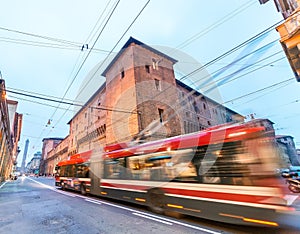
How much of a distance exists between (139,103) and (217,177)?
14.2 metres

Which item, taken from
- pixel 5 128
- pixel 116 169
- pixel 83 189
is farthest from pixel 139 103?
pixel 5 128

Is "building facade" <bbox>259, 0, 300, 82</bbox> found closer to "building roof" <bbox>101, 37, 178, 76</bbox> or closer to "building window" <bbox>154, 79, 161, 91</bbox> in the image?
"building window" <bbox>154, 79, 161, 91</bbox>

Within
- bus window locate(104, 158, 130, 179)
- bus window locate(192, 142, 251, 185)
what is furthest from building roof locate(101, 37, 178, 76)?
bus window locate(192, 142, 251, 185)

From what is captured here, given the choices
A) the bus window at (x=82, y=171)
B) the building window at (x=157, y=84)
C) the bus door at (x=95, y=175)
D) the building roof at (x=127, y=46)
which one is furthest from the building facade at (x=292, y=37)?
the building roof at (x=127, y=46)

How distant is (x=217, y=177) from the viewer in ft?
14.8

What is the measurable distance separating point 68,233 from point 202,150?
415 cm

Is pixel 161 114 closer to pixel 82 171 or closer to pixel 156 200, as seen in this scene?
pixel 82 171

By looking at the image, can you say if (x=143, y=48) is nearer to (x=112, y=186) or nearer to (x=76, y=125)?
(x=112, y=186)

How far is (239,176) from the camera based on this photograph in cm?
411

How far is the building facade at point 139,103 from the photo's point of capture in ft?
59.6

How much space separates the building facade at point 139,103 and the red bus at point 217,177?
9.70m

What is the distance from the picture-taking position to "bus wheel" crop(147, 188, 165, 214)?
6.03 meters

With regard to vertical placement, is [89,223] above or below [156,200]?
below

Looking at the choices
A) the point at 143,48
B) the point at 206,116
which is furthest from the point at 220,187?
the point at 206,116
